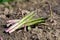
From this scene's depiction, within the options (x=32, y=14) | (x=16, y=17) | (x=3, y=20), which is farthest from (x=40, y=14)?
(x=3, y=20)

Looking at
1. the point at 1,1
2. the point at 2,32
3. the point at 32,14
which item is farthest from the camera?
the point at 1,1

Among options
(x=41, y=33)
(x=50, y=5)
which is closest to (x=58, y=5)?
(x=50, y=5)

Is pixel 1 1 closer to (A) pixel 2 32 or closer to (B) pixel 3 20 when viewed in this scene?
(B) pixel 3 20

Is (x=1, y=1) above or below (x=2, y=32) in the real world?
above

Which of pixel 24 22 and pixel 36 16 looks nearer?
pixel 24 22

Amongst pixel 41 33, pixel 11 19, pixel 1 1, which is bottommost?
pixel 41 33

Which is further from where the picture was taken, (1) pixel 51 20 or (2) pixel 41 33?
(1) pixel 51 20

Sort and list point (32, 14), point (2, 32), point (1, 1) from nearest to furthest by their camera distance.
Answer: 1. point (2, 32)
2. point (32, 14)
3. point (1, 1)
